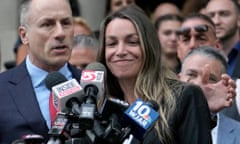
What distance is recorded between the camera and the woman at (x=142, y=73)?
5.62m

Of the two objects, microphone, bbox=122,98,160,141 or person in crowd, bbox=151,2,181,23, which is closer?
microphone, bbox=122,98,160,141

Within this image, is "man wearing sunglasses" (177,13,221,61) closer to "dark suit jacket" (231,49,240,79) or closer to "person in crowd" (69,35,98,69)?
"dark suit jacket" (231,49,240,79)

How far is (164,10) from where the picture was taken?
10.7 meters

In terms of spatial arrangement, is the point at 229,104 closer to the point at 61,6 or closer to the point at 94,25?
the point at 61,6

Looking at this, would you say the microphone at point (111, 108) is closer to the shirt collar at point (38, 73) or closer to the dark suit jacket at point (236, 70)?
the shirt collar at point (38, 73)

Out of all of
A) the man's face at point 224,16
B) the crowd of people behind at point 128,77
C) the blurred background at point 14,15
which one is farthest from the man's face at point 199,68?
the blurred background at point 14,15

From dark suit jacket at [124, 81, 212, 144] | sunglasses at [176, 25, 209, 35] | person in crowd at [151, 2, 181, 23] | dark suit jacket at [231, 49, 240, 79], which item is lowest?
dark suit jacket at [231, 49, 240, 79]

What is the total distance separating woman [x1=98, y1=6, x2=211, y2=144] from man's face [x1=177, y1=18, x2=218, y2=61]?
6.46 ft

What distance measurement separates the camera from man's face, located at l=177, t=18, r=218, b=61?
26.6 ft

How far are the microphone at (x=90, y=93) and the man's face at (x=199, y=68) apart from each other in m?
1.84

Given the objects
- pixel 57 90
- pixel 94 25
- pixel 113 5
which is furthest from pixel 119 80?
pixel 94 25

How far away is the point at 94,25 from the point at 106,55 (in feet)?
17.6

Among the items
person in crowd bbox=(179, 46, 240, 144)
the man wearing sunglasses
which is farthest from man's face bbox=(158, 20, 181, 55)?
person in crowd bbox=(179, 46, 240, 144)

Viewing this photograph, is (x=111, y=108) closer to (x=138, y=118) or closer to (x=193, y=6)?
(x=138, y=118)
